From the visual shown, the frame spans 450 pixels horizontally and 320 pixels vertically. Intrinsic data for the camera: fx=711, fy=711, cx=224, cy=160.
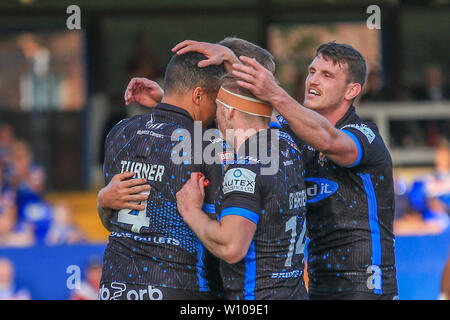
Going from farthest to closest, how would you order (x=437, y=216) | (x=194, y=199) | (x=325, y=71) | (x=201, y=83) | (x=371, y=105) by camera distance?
(x=371, y=105) < (x=437, y=216) < (x=325, y=71) < (x=201, y=83) < (x=194, y=199)

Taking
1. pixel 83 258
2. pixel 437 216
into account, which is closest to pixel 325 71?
pixel 83 258

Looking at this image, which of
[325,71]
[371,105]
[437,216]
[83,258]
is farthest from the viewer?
Answer: [371,105]

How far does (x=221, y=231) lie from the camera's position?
3.17 metres

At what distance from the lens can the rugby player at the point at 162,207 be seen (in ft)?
11.5

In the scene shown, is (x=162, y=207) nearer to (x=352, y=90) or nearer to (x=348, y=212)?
(x=348, y=212)

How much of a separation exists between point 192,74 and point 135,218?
0.79 m

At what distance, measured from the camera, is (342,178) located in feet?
12.6

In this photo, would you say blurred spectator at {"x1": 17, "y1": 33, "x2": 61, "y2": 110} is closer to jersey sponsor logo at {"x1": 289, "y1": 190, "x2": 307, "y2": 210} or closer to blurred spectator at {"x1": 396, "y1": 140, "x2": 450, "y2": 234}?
blurred spectator at {"x1": 396, "y1": 140, "x2": 450, "y2": 234}

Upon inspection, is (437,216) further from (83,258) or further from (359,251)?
(359,251)

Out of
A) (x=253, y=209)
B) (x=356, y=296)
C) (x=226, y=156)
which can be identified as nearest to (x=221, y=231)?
(x=253, y=209)

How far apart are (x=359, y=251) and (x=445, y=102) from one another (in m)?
7.40

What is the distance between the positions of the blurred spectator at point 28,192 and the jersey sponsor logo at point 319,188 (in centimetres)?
553

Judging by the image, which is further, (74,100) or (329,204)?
(74,100)

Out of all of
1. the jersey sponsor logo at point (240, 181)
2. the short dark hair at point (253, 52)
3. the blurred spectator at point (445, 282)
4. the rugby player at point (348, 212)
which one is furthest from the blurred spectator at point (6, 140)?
the jersey sponsor logo at point (240, 181)
